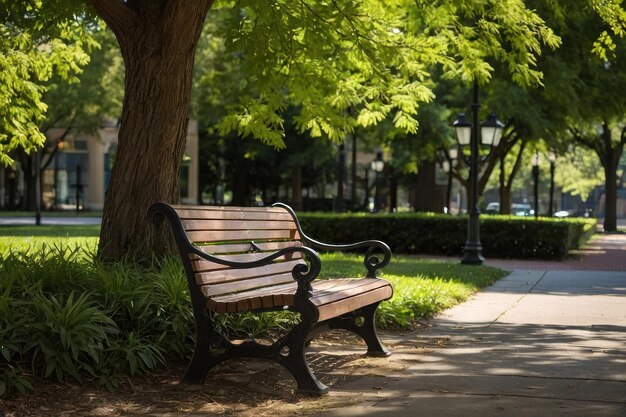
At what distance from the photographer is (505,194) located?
4784 centimetres

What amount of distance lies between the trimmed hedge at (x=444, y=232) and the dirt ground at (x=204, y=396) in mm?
17881

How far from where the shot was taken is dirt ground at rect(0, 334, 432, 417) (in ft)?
19.1

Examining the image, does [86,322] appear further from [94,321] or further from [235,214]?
[235,214]

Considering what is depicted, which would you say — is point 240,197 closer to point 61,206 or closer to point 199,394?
point 61,206

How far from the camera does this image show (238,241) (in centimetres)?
748

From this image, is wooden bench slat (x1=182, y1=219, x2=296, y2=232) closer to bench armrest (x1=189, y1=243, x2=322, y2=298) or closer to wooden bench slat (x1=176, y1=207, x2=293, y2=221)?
wooden bench slat (x1=176, y1=207, x2=293, y2=221)

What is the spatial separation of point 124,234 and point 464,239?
16.9 metres

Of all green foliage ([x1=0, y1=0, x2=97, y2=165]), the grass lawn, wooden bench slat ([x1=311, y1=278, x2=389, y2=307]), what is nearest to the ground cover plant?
wooden bench slat ([x1=311, y1=278, x2=389, y2=307])

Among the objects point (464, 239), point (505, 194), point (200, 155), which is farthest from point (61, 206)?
point (464, 239)

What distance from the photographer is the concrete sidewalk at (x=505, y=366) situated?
598 cm

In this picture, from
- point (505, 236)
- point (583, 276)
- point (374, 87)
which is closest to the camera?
point (374, 87)

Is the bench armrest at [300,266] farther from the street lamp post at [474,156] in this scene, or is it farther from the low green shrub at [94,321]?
the street lamp post at [474,156]

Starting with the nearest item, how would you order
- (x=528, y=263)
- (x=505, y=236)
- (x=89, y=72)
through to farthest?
(x=528, y=263)
(x=505, y=236)
(x=89, y=72)

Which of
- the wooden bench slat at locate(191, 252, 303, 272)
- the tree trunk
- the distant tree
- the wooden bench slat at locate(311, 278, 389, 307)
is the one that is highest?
the distant tree
